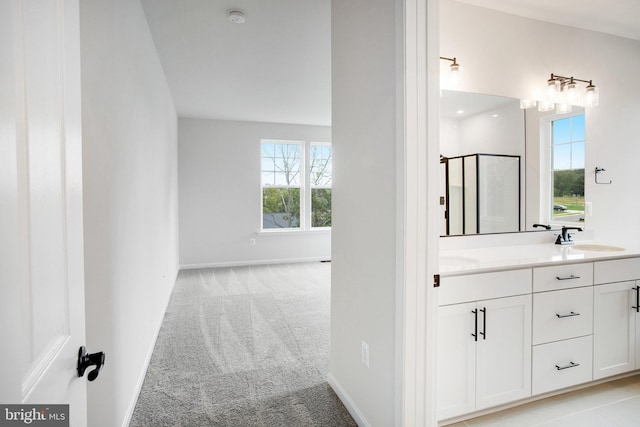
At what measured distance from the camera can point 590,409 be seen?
2.00 m

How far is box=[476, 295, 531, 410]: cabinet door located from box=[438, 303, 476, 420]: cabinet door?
0.05 metres

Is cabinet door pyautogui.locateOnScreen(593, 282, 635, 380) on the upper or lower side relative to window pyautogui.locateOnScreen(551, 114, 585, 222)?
lower

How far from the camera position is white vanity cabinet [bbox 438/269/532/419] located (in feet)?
5.76

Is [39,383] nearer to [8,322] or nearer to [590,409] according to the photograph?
[8,322]

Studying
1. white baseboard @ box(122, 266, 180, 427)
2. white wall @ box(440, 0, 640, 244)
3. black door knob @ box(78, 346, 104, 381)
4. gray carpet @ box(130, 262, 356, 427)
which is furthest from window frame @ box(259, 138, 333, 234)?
black door knob @ box(78, 346, 104, 381)

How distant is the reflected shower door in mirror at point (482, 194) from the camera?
2436mm

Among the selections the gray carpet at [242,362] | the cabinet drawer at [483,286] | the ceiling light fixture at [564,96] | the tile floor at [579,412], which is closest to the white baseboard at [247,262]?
the gray carpet at [242,362]

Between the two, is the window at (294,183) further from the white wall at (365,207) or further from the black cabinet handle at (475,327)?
the black cabinet handle at (475,327)

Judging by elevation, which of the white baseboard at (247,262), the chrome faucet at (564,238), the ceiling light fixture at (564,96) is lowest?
the white baseboard at (247,262)

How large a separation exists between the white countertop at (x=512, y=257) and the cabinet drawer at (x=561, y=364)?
0.48m

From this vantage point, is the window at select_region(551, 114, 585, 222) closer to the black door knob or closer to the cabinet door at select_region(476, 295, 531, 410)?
the cabinet door at select_region(476, 295, 531, 410)

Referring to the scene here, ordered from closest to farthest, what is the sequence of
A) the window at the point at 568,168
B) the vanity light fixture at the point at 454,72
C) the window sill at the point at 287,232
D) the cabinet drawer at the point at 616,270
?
the cabinet drawer at the point at 616,270 < the vanity light fixture at the point at 454,72 < the window at the point at 568,168 < the window sill at the point at 287,232

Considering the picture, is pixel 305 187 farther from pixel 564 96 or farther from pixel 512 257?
pixel 512 257

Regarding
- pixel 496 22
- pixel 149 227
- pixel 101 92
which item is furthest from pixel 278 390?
pixel 496 22
